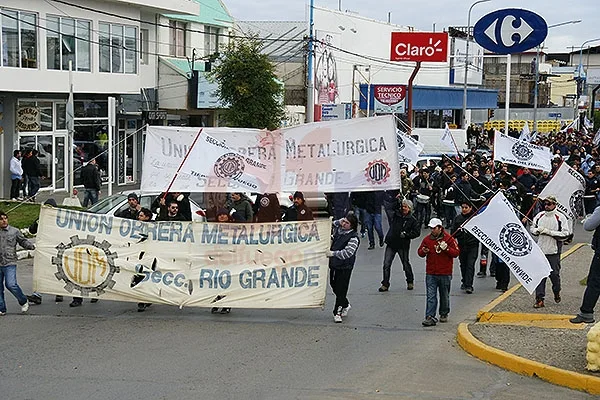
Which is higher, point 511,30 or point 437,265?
point 511,30

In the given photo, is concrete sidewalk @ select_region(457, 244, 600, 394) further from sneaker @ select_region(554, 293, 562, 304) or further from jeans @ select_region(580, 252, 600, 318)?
jeans @ select_region(580, 252, 600, 318)

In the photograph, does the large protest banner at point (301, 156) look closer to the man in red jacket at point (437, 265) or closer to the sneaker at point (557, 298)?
the man in red jacket at point (437, 265)

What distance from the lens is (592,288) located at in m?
11.3

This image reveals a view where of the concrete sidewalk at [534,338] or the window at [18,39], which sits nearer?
the concrete sidewalk at [534,338]

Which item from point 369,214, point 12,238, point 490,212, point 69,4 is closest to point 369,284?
point 490,212

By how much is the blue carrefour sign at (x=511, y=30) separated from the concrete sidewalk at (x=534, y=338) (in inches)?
478

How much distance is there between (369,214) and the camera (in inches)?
810

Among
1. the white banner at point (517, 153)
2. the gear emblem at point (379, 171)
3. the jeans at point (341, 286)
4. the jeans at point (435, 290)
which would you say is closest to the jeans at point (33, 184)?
the white banner at point (517, 153)

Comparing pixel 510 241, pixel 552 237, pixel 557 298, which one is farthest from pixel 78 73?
pixel 557 298

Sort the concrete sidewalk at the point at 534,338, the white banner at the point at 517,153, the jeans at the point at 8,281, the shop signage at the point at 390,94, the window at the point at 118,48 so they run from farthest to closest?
the shop signage at the point at 390,94
the window at the point at 118,48
the white banner at the point at 517,153
the jeans at the point at 8,281
the concrete sidewalk at the point at 534,338

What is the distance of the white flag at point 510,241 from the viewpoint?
1284 cm

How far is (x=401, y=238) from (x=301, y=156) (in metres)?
2.80

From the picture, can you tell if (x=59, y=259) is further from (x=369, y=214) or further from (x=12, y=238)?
(x=369, y=214)

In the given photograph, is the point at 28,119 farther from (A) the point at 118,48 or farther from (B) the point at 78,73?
Result: (A) the point at 118,48
